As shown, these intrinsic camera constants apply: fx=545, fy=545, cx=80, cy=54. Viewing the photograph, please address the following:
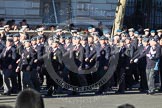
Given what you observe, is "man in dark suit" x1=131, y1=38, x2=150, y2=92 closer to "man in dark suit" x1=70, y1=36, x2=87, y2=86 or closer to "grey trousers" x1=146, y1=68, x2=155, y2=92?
"grey trousers" x1=146, y1=68, x2=155, y2=92

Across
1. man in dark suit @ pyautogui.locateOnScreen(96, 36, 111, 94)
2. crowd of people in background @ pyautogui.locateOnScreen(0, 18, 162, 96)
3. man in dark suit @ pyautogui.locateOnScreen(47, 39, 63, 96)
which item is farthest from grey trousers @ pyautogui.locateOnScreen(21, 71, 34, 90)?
man in dark suit @ pyautogui.locateOnScreen(96, 36, 111, 94)

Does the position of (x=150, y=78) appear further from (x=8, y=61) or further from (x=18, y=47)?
(x=8, y=61)

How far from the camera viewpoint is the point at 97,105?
12461 mm

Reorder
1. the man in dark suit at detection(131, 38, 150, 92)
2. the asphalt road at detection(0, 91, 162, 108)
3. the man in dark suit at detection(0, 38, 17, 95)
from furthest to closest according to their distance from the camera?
the man in dark suit at detection(131, 38, 150, 92) < the man in dark suit at detection(0, 38, 17, 95) < the asphalt road at detection(0, 91, 162, 108)

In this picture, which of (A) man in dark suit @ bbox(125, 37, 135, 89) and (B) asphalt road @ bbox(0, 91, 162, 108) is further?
(A) man in dark suit @ bbox(125, 37, 135, 89)

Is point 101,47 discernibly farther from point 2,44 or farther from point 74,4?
point 74,4

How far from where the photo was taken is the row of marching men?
530 inches

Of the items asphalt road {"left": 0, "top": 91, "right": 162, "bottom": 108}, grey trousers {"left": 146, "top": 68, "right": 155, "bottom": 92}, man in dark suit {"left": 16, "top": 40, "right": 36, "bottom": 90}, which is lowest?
asphalt road {"left": 0, "top": 91, "right": 162, "bottom": 108}

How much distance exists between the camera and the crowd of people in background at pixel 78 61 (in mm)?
13469

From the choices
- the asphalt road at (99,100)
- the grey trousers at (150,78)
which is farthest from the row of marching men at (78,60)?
the asphalt road at (99,100)

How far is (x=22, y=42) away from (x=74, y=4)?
11208 mm

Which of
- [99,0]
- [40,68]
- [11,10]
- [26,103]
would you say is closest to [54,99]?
[40,68]

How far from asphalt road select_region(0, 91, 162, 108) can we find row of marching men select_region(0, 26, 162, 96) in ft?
1.47

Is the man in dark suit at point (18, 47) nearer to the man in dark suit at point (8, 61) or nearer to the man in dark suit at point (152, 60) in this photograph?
the man in dark suit at point (8, 61)
